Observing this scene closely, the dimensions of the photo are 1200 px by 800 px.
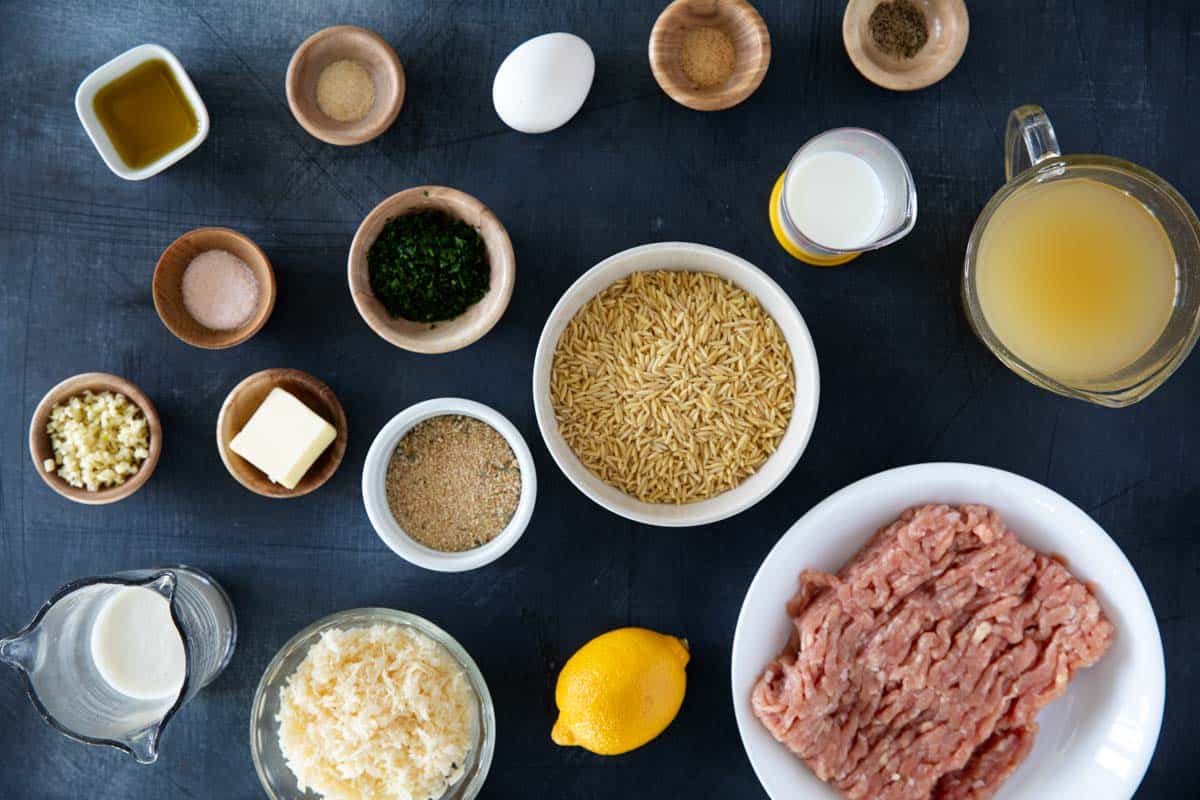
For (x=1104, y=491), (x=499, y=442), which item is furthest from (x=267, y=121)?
(x=1104, y=491)

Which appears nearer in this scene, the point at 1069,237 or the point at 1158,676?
the point at 1158,676

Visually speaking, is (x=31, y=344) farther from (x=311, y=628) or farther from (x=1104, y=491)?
(x=1104, y=491)

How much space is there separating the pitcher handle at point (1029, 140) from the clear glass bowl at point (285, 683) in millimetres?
1436

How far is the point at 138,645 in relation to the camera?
1.77m

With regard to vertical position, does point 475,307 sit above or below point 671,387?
above

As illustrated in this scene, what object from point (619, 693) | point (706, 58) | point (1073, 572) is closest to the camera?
point (619, 693)

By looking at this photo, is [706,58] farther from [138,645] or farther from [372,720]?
[138,645]

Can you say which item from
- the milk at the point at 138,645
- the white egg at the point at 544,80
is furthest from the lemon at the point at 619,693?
the white egg at the point at 544,80

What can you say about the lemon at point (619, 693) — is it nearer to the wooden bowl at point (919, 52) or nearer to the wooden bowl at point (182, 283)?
the wooden bowl at point (182, 283)

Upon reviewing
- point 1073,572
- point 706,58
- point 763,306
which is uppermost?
Answer: point 706,58

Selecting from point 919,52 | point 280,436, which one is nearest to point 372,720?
point 280,436

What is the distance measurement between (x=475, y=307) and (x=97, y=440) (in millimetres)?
781

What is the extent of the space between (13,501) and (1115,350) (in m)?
2.25

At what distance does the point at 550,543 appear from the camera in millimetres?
1853
